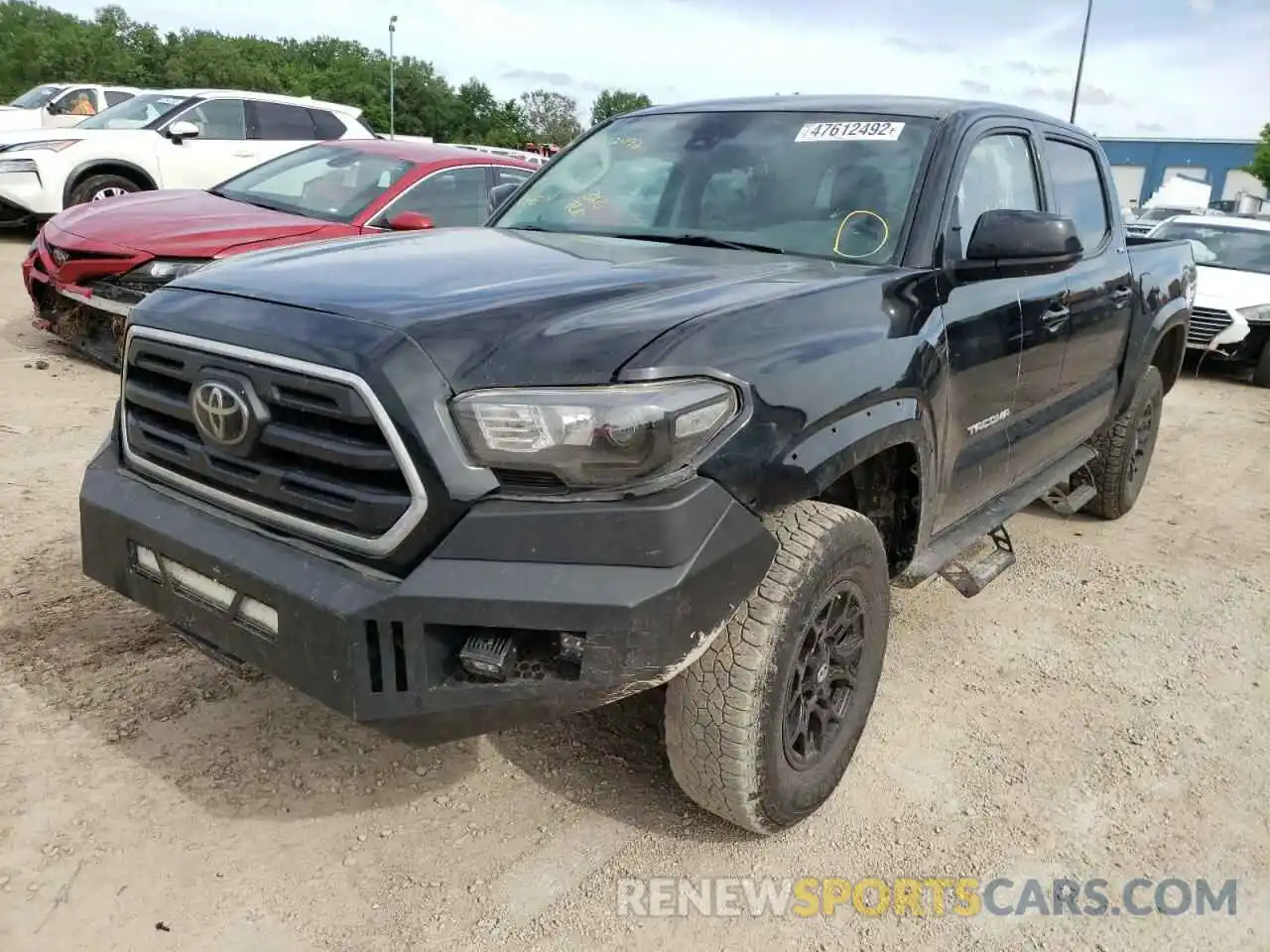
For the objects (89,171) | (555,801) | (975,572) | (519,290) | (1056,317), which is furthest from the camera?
(89,171)

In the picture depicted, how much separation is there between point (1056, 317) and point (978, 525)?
2.70 feet

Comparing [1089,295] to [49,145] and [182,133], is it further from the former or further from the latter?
[49,145]

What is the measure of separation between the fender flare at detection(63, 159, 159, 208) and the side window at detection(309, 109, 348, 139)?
66.6 inches

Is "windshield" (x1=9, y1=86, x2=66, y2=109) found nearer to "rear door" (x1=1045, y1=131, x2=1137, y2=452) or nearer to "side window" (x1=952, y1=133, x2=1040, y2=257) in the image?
"rear door" (x1=1045, y1=131, x2=1137, y2=452)

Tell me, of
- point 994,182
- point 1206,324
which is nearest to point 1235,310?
point 1206,324

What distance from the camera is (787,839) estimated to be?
8.84 ft

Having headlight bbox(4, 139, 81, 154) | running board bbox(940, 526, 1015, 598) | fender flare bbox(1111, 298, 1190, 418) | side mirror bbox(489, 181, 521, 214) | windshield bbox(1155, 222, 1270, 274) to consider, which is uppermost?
headlight bbox(4, 139, 81, 154)

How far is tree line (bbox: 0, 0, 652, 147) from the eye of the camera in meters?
65.9

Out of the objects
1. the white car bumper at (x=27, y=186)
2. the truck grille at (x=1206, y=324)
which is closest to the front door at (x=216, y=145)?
the white car bumper at (x=27, y=186)

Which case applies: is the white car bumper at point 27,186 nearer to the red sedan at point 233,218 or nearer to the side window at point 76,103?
the red sedan at point 233,218

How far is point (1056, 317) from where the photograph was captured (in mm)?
3701

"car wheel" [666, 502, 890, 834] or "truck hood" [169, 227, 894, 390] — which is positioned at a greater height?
"truck hood" [169, 227, 894, 390]

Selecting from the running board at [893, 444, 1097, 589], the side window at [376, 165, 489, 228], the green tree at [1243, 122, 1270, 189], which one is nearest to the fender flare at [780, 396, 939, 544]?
the running board at [893, 444, 1097, 589]

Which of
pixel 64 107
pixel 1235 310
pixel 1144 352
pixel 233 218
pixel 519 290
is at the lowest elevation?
pixel 1235 310
